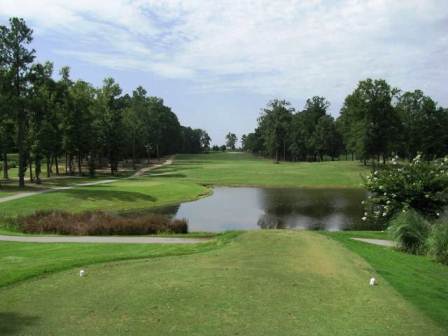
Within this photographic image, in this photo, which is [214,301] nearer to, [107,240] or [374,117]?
[107,240]

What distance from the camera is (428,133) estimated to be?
319 ft

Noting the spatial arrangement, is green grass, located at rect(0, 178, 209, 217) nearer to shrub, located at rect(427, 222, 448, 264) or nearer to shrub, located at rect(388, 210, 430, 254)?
shrub, located at rect(388, 210, 430, 254)

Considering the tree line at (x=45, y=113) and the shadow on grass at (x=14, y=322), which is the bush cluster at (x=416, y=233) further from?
the tree line at (x=45, y=113)

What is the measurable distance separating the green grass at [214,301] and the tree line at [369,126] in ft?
162

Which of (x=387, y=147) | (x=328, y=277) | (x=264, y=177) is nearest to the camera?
(x=328, y=277)

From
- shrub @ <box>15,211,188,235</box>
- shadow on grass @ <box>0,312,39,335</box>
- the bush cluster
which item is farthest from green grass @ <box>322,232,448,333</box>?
shrub @ <box>15,211,188,235</box>

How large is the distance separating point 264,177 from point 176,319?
63.4 metres

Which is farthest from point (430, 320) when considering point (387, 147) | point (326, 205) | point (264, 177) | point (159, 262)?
point (387, 147)

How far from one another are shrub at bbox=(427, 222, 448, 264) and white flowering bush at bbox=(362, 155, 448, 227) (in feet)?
16.4

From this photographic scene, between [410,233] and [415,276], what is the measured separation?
547 cm

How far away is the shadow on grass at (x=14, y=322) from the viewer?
24.9 ft

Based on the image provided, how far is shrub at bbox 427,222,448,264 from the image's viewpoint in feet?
53.5

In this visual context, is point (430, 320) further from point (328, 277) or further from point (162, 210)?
point (162, 210)

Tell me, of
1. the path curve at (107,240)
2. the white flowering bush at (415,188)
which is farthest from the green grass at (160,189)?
the path curve at (107,240)
